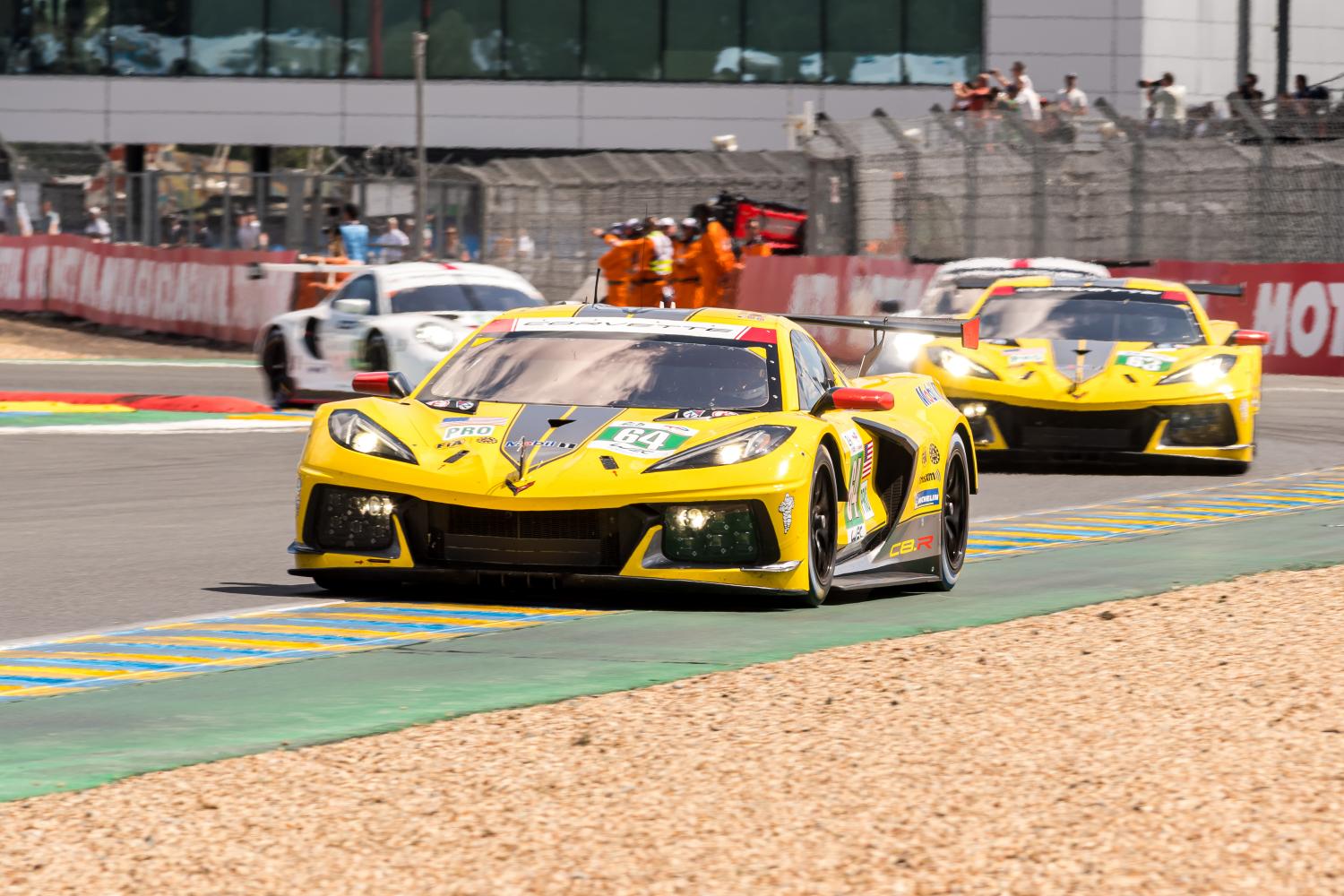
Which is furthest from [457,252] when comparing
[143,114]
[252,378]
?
[143,114]

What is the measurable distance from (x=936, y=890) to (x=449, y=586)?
510 cm

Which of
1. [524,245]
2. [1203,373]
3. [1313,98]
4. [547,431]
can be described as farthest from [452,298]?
[524,245]

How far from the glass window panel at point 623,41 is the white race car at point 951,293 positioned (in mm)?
31599

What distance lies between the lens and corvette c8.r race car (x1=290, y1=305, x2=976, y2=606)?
894 cm

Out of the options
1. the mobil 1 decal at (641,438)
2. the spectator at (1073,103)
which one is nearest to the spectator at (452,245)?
the spectator at (1073,103)

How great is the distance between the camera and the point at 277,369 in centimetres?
2172

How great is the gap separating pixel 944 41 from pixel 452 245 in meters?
19.1

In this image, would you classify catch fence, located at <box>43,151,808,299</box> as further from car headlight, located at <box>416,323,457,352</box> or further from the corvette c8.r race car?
the corvette c8.r race car

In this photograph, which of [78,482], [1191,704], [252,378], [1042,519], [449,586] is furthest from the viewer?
[252,378]

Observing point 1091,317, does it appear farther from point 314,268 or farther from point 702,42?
point 702,42

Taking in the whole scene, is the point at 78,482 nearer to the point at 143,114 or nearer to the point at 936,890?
the point at 936,890

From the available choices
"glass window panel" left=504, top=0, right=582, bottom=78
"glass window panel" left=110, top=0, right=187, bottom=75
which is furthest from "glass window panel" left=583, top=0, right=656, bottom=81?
"glass window panel" left=110, top=0, right=187, bottom=75

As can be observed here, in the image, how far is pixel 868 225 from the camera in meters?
32.0

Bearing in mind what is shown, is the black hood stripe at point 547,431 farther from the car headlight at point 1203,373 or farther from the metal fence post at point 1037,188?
the metal fence post at point 1037,188
